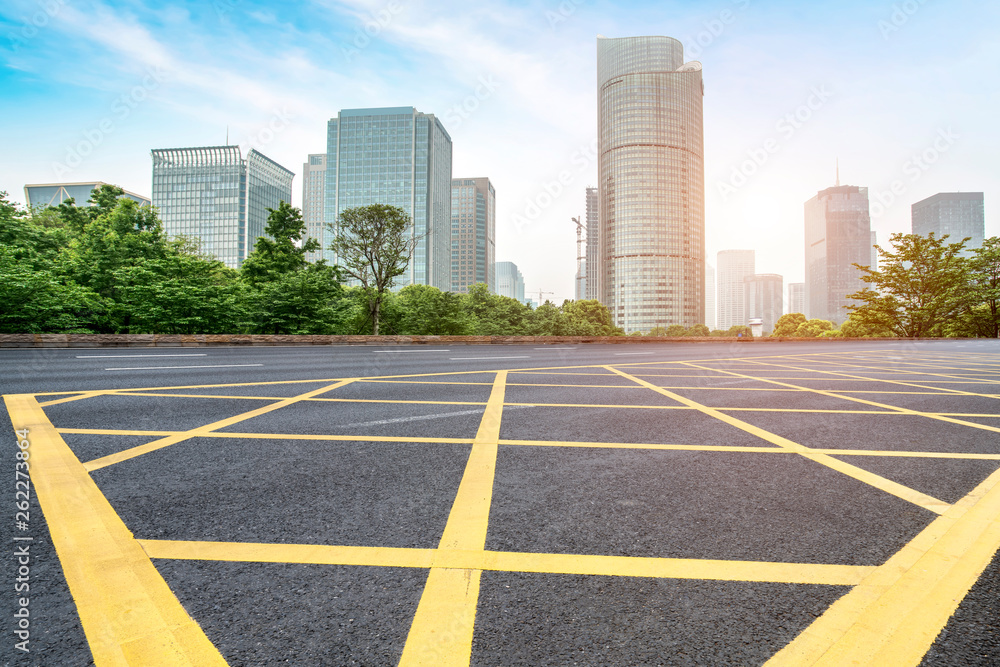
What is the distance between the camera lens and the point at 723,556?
6.43 ft

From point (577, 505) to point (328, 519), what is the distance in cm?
133

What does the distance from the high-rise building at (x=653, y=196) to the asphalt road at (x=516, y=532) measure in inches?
6402

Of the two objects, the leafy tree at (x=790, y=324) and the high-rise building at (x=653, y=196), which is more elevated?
the high-rise building at (x=653, y=196)

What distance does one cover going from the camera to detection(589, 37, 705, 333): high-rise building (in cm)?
15900

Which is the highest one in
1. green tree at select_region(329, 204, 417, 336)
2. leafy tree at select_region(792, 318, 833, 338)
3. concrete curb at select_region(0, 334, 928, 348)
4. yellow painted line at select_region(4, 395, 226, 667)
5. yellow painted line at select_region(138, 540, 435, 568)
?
green tree at select_region(329, 204, 417, 336)

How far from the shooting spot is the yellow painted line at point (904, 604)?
1.35m

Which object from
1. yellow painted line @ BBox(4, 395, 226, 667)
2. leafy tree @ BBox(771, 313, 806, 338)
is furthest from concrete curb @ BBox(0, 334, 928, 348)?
leafy tree @ BBox(771, 313, 806, 338)

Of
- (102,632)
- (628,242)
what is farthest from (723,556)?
(628,242)

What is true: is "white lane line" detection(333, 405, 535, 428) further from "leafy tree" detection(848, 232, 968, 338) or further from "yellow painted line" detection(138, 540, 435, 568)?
"leafy tree" detection(848, 232, 968, 338)

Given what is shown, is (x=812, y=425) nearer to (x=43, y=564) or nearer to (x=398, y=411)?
(x=398, y=411)

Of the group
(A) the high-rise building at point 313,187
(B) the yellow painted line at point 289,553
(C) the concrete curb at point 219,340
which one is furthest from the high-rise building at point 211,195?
(B) the yellow painted line at point 289,553

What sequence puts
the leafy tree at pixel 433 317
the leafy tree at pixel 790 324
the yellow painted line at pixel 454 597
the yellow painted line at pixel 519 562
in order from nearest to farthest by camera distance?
the yellow painted line at pixel 454 597
the yellow painted line at pixel 519 562
the leafy tree at pixel 433 317
the leafy tree at pixel 790 324

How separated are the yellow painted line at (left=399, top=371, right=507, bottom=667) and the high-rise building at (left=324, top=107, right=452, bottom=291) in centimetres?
14910

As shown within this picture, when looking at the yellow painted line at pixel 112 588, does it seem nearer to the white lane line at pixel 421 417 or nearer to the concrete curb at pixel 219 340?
the white lane line at pixel 421 417
